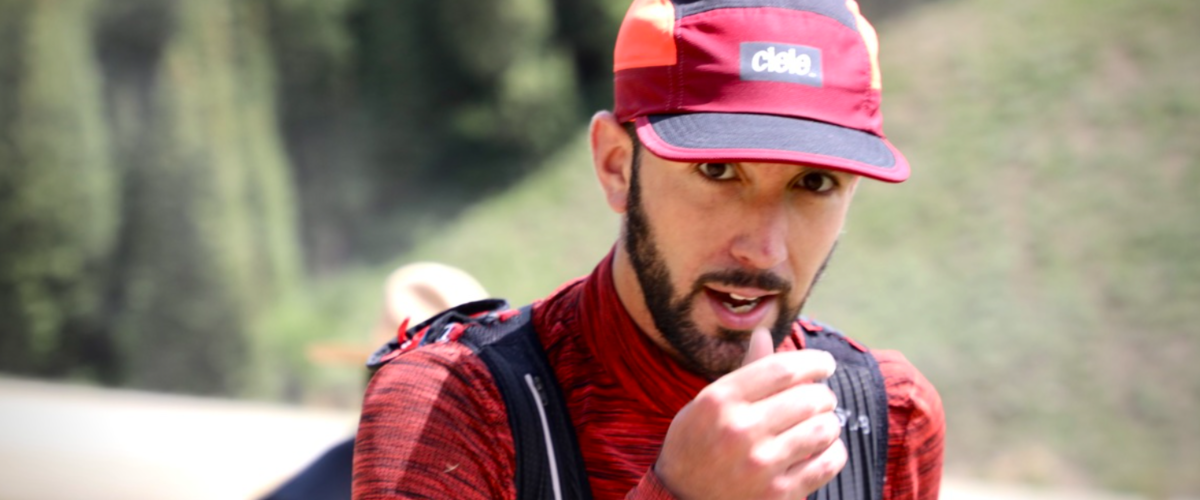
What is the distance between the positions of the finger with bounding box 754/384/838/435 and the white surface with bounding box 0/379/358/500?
4976mm

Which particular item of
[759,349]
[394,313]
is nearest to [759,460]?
[759,349]

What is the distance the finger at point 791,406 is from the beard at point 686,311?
0.82 feet

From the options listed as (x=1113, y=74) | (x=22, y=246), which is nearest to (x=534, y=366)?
(x=1113, y=74)

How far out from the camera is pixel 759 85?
155 cm

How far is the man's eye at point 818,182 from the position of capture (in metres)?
1.61

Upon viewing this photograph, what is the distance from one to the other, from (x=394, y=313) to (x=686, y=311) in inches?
57.8

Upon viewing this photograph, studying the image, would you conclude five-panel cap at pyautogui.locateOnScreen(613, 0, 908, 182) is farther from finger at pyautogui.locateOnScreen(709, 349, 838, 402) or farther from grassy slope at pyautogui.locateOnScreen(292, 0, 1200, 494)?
grassy slope at pyautogui.locateOnScreen(292, 0, 1200, 494)

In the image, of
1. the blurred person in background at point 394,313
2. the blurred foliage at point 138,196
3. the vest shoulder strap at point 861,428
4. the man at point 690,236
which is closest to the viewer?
the man at point 690,236

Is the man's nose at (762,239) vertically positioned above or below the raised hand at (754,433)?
above

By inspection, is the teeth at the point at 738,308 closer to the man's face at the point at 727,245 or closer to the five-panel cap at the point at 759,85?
the man's face at the point at 727,245

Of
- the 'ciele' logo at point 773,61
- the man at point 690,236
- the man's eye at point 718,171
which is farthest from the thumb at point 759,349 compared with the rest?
→ the 'ciele' logo at point 773,61

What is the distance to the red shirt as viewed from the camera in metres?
1.55

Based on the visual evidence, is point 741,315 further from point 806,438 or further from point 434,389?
point 434,389

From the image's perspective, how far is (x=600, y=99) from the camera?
11820mm
